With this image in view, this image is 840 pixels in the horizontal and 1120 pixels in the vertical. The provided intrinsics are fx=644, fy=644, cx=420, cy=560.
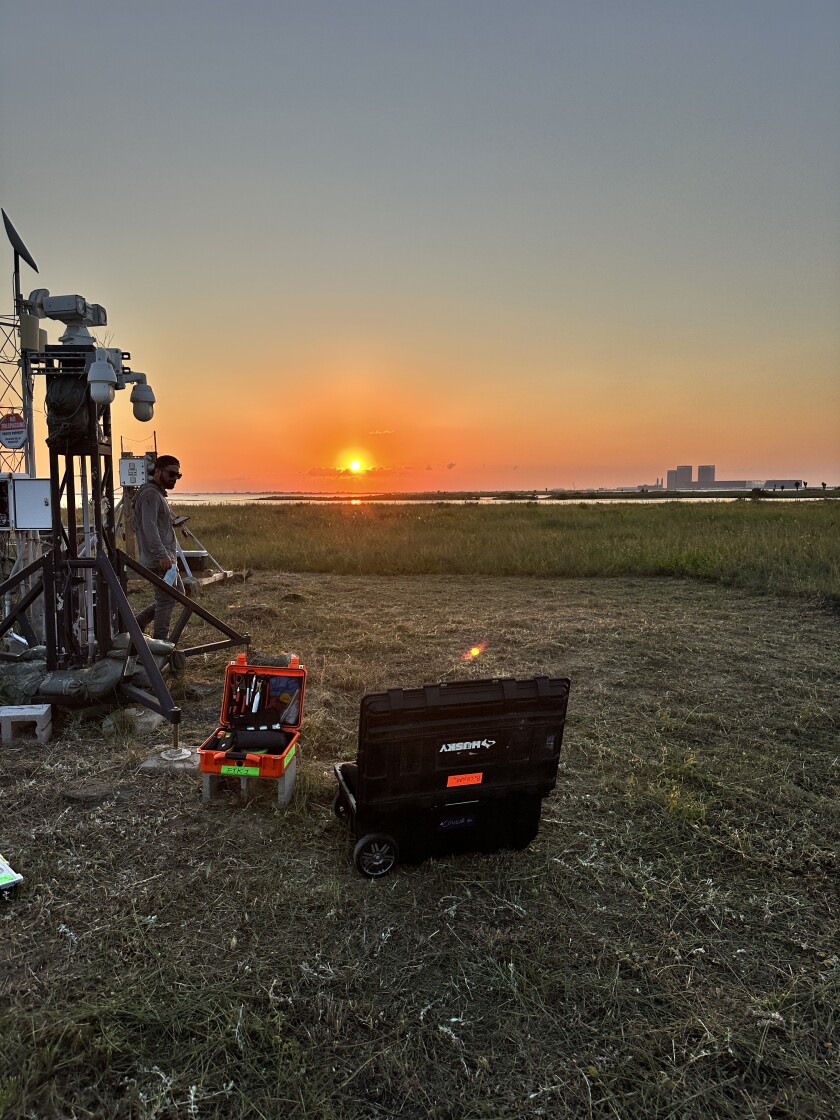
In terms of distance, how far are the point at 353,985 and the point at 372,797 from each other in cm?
83

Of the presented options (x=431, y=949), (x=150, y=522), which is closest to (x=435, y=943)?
(x=431, y=949)

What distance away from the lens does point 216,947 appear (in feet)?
9.71

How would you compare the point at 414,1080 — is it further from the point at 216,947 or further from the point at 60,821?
the point at 60,821

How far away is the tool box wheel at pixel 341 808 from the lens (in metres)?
3.90

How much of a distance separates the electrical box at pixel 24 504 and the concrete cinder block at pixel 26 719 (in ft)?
11.5

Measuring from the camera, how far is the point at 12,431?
34.8ft

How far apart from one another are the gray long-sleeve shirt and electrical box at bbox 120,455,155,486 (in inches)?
214

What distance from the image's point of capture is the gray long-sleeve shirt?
7.14m

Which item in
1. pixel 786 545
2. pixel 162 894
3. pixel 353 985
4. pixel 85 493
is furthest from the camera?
pixel 786 545

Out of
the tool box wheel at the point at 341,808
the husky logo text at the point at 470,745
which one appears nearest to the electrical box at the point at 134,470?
the tool box wheel at the point at 341,808

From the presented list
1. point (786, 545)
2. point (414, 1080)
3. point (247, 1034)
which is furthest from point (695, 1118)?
point (786, 545)

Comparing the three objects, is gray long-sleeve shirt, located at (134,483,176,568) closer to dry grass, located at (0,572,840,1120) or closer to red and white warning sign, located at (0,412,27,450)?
dry grass, located at (0,572,840,1120)

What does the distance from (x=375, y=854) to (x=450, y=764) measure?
67 centimetres

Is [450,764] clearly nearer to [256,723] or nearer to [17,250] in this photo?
[256,723]
